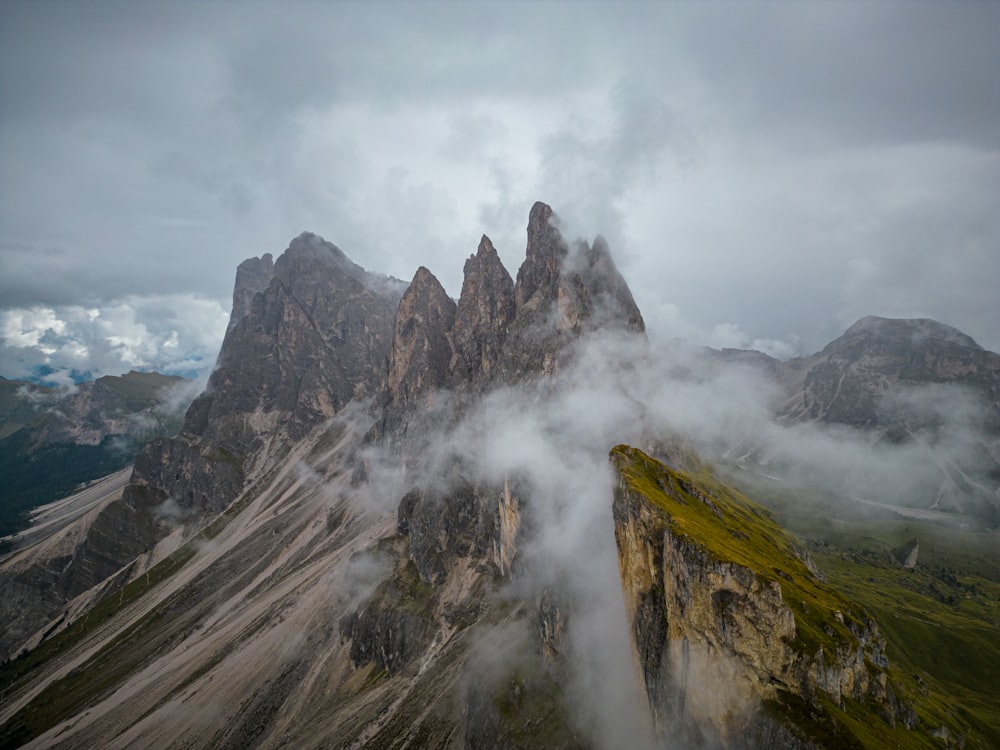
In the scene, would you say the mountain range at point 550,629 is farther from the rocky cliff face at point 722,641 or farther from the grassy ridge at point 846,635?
the grassy ridge at point 846,635

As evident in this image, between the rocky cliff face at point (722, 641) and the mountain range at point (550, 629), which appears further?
the mountain range at point (550, 629)

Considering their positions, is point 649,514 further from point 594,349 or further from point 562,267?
point 562,267

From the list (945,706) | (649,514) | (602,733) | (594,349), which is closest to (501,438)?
(594,349)

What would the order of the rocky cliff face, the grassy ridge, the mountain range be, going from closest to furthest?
1. the rocky cliff face
2. the grassy ridge
3. the mountain range

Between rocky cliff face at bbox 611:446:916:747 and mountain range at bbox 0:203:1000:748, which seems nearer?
rocky cliff face at bbox 611:446:916:747

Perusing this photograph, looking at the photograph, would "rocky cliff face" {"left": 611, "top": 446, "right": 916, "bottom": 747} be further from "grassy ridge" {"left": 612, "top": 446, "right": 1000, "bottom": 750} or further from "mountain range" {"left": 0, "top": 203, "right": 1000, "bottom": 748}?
"grassy ridge" {"left": 612, "top": 446, "right": 1000, "bottom": 750}

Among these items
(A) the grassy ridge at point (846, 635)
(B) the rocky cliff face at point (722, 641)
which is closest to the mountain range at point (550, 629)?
(B) the rocky cliff face at point (722, 641)

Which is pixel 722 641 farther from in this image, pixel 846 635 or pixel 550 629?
pixel 550 629

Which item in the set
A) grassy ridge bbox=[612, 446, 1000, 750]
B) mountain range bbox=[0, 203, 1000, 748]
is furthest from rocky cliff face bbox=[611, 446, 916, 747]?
grassy ridge bbox=[612, 446, 1000, 750]
